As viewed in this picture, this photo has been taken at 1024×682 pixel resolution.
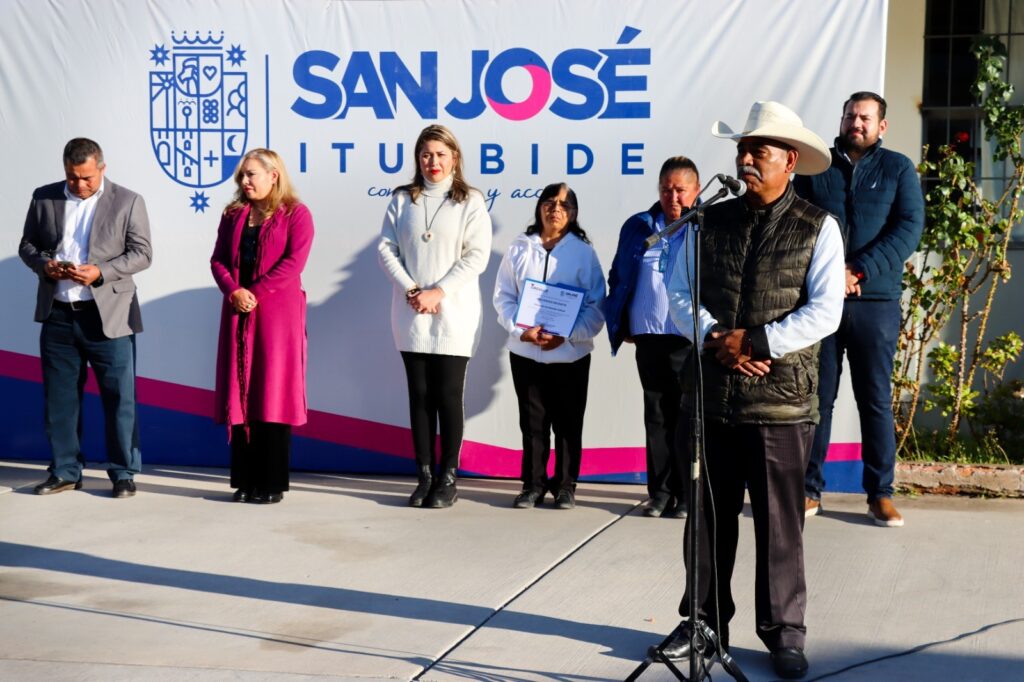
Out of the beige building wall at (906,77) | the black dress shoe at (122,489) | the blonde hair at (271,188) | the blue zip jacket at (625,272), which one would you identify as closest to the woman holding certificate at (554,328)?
the blue zip jacket at (625,272)

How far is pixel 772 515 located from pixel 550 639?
99 cm

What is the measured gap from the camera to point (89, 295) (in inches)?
301

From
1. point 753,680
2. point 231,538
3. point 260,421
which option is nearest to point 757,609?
point 753,680

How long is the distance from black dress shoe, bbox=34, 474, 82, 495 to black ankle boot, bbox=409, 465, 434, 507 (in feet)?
6.74

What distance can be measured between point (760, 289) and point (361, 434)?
4.31m

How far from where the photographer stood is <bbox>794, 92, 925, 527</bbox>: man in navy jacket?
6777 mm

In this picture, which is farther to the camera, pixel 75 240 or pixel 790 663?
pixel 75 240

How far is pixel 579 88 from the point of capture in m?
8.09

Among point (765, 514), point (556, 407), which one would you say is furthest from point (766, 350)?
point (556, 407)

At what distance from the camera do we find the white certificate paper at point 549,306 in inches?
289

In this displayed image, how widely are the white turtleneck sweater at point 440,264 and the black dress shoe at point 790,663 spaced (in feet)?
10.5

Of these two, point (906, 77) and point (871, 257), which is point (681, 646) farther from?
point (906, 77)

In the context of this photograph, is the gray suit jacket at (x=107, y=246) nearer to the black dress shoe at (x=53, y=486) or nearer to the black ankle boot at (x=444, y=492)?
the black dress shoe at (x=53, y=486)

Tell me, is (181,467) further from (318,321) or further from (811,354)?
(811,354)
